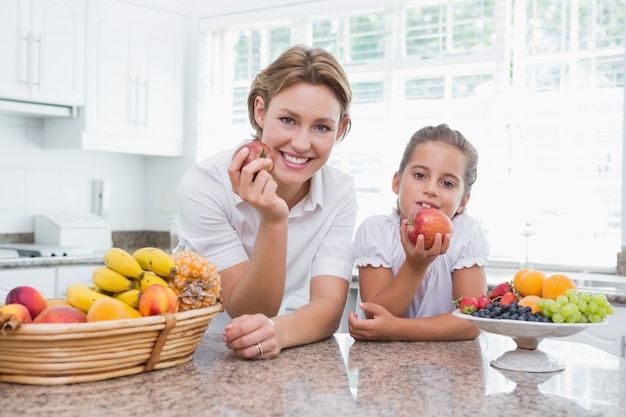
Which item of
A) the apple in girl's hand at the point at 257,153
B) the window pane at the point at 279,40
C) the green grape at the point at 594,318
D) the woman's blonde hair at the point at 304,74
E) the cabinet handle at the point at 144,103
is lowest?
the green grape at the point at 594,318

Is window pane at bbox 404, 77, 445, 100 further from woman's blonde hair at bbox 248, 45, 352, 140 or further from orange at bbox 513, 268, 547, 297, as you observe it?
orange at bbox 513, 268, 547, 297

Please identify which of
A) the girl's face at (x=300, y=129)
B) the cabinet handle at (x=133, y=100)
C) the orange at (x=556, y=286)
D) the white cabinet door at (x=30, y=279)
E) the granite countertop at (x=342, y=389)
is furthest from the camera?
the cabinet handle at (x=133, y=100)

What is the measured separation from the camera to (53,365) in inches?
42.9

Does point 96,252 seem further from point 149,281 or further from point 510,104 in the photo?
point 149,281

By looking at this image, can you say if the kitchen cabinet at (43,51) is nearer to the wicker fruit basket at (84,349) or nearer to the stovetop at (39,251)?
the stovetop at (39,251)

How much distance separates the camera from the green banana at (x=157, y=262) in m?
1.25

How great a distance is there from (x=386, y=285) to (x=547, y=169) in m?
2.12

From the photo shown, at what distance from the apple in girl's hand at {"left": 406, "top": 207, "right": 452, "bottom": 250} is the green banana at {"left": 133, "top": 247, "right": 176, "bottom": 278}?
49 centimetres

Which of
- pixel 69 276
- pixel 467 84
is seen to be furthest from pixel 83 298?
pixel 467 84

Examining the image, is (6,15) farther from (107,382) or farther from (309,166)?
(107,382)

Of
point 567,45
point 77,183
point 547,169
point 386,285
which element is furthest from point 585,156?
point 77,183

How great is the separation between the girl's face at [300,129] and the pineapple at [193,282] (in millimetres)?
446

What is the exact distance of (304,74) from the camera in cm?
165

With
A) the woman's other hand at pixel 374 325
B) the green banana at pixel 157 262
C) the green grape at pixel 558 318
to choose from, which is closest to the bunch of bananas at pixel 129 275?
the green banana at pixel 157 262
